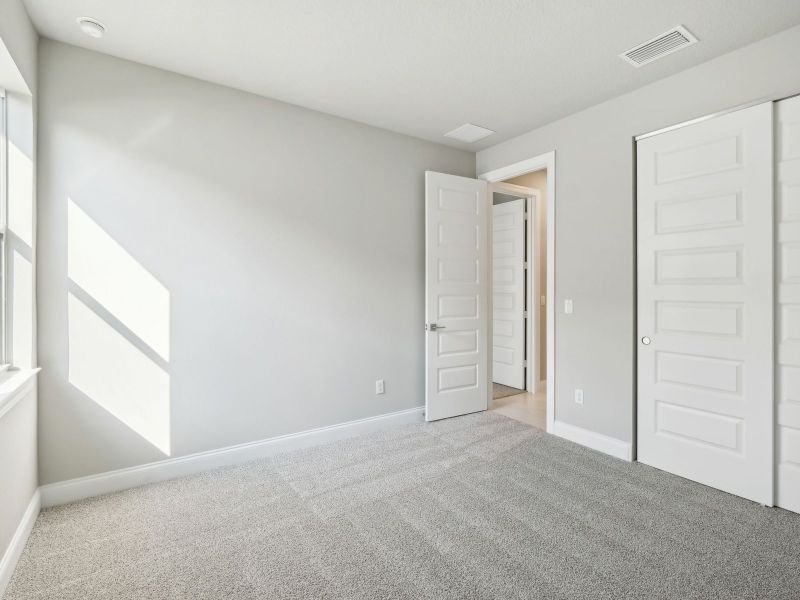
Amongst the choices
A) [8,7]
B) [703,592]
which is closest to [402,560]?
[703,592]

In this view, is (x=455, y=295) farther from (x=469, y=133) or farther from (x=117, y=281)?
(x=117, y=281)

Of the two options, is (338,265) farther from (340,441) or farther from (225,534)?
(225,534)

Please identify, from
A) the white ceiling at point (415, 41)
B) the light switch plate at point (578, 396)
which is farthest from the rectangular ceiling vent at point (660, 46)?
the light switch plate at point (578, 396)

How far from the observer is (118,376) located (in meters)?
2.58

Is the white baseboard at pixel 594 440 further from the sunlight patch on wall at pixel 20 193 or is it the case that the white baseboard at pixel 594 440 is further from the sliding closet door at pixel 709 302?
the sunlight patch on wall at pixel 20 193

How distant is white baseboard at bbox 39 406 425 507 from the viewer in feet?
8.02

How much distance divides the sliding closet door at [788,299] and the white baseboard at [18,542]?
3855 mm

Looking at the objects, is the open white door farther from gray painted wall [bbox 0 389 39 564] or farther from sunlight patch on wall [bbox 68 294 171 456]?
gray painted wall [bbox 0 389 39 564]

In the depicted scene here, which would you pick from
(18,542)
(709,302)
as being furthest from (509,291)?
(18,542)

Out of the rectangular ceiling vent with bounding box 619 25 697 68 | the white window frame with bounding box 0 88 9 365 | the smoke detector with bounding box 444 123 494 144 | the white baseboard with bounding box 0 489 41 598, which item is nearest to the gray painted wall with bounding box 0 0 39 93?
the white window frame with bounding box 0 88 9 365

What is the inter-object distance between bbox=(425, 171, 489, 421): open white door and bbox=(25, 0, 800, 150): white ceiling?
957mm

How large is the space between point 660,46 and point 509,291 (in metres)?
3.04

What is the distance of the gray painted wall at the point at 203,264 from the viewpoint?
2451 mm

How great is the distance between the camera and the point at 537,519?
7.37 ft
